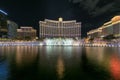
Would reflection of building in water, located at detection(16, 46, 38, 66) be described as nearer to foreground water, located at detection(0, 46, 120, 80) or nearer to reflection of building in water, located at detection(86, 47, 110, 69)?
foreground water, located at detection(0, 46, 120, 80)

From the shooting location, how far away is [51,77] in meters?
30.6

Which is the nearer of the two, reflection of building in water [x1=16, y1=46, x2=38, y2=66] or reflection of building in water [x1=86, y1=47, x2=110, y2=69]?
reflection of building in water [x1=86, y1=47, x2=110, y2=69]

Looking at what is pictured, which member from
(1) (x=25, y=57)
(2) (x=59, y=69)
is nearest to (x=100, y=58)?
(1) (x=25, y=57)

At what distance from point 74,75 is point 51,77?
3.29 meters

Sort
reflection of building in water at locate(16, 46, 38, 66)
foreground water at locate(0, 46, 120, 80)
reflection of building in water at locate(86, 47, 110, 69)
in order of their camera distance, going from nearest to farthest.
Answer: foreground water at locate(0, 46, 120, 80) → reflection of building in water at locate(86, 47, 110, 69) → reflection of building in water at locate(16, 46, 38, 66)

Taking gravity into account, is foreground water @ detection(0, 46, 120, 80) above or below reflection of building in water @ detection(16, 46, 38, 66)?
below

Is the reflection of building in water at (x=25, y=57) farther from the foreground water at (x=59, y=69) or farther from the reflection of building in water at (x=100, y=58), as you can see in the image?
the reflection of building in water at (x=100, y=58)

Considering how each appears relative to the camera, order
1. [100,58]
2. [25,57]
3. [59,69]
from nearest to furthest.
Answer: [59,69], [100,58], [25,57]

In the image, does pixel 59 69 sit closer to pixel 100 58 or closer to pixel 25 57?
pixel 100 58

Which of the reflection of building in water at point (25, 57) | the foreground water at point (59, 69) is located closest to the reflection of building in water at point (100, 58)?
the foreground water at point (59, 69)

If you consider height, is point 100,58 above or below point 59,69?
above

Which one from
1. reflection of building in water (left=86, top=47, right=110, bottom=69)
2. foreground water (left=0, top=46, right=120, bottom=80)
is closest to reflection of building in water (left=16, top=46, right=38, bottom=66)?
foreground water (left=0, top=46, right=120, bottom=80)

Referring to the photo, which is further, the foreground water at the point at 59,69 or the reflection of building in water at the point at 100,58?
the reflection of building in water at the point at 100,58

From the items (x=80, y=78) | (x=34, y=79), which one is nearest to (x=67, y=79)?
(x=80, y=78)
